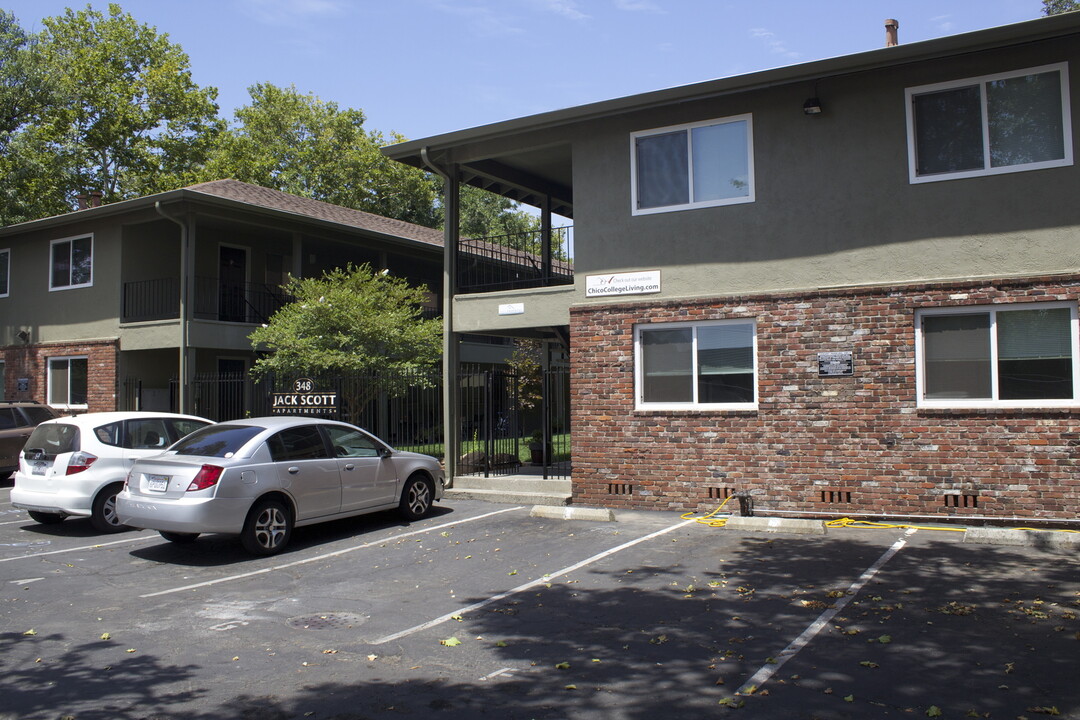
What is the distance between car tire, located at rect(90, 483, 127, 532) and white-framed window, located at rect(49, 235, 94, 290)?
33.9 ft

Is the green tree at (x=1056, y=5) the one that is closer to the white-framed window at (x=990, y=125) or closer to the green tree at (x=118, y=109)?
the white-framed window at (x=990, y=125)

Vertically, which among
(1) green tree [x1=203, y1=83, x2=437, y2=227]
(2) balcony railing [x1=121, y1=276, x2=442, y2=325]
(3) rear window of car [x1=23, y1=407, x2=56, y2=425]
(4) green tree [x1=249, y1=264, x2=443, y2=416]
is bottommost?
(3) rear window of car [x1=23, y1=407, x2=56, y2=425]

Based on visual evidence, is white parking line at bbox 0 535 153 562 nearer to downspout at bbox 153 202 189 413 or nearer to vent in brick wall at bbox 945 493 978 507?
downspout at bbox 153 202 189 413

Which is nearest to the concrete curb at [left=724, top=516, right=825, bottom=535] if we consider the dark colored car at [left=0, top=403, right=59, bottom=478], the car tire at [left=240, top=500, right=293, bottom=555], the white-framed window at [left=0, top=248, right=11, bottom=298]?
the car tire at [left=240, top=500, right=293, bottom=555]

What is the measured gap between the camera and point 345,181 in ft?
135

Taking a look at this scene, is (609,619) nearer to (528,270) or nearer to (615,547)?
A: (615,547)

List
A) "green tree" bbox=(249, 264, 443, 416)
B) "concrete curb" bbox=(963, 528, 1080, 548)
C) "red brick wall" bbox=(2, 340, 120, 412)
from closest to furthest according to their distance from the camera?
"concrete curb" bbox=(963, 528, 1080, 548) < "green tree" bbox=(249, 264, 443, 416) < "red brick wall" bbox=(2, 340, 120, 412)

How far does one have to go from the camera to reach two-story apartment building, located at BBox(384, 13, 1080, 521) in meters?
9.90

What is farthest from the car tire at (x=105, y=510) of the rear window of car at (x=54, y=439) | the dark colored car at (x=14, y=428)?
the dark colored car at (x=14, y=428)

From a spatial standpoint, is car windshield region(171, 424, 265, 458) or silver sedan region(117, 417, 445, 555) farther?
car windshield region(171, 424, 265, 458)

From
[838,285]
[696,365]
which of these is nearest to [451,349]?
[696,365]

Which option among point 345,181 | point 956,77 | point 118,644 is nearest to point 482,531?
point 118,644

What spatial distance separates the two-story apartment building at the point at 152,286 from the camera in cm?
1811

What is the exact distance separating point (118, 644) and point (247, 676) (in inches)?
56.0
